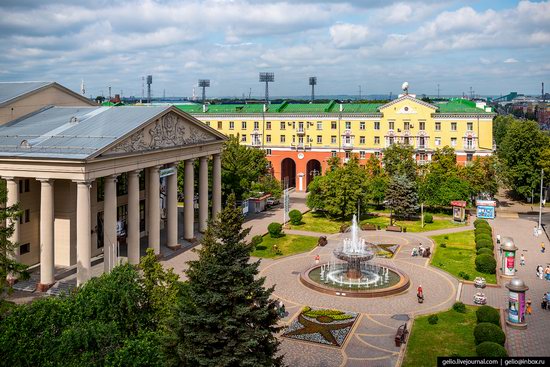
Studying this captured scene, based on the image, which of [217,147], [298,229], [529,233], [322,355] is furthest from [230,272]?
[529,233]

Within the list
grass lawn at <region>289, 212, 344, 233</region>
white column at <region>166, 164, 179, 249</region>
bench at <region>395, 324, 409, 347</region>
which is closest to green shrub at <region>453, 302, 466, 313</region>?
bench at <region>395, 324, 409, 347</region>

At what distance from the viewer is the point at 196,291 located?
775 inches

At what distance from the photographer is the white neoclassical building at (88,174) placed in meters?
36.6

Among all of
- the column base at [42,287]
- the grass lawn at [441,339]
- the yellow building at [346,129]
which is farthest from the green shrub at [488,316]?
the yellow building at [346,129]

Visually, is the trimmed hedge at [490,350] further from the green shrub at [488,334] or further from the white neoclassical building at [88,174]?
the white neoclassical building at [88,174]

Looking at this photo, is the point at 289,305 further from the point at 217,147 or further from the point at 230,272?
the point at 217,147

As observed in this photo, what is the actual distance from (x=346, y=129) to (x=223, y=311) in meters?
69.1

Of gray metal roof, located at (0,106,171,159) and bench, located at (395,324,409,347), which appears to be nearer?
bench, located at (395,324,409,347)

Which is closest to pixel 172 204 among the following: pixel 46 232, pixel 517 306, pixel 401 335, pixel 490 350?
pixel 46 232

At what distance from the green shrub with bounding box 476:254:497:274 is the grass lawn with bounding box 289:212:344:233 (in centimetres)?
1887

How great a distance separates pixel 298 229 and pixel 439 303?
2565 cm

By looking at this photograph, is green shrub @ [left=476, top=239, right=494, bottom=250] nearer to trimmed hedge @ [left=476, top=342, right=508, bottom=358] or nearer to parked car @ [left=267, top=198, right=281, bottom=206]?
trimmed hedge @ [left=476, top=342, right=508, bottom=358]

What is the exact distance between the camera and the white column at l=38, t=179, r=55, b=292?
120 ft

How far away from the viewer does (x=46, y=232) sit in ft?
121
